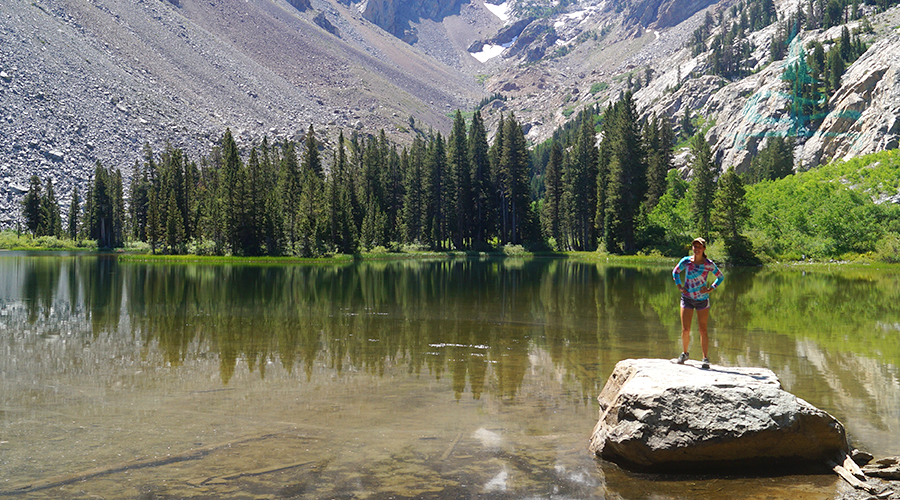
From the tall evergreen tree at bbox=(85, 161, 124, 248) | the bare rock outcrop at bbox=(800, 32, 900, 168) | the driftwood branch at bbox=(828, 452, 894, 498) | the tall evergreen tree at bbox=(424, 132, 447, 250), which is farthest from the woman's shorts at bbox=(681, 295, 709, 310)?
the tall evergreen tree at bbox=(85, 161, 124, 248)

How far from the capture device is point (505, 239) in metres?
102

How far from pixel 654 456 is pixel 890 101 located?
12593 cm

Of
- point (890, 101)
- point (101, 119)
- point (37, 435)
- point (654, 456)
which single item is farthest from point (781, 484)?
point (101, 119)

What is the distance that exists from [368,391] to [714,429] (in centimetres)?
660

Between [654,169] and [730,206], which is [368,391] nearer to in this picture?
[730,206]

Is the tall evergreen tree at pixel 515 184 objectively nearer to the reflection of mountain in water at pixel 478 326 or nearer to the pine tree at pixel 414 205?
the pine tree at pixel 414 205

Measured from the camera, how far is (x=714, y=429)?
8.59 meters

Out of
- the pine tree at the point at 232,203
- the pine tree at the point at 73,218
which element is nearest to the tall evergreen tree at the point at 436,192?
the pine tree at the point at 232,203

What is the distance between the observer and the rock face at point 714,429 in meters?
8.61

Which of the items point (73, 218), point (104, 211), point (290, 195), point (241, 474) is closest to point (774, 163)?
point (290, 195)

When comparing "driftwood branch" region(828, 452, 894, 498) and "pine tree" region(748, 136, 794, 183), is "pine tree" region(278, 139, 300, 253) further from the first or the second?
"driftwood branch" region(828, 452, 894, 498)

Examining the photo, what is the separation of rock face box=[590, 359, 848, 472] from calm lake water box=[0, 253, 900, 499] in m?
0.37

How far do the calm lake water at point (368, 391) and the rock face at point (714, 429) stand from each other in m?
0.37

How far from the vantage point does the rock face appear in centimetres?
861
